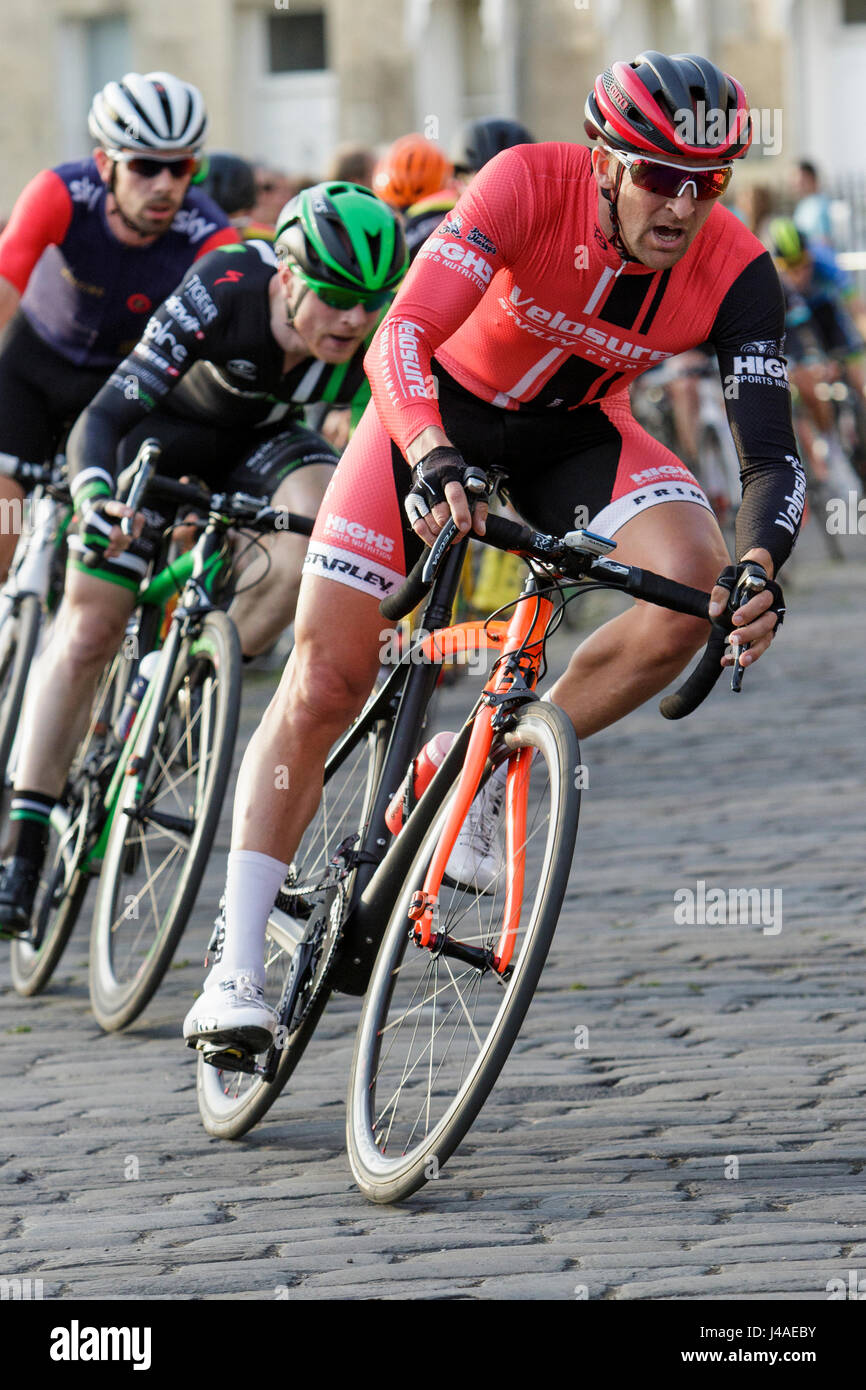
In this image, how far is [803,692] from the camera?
10.5 m

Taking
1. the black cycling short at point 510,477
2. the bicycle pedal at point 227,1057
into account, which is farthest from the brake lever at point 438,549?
the bicycle pedal at point 227,1057

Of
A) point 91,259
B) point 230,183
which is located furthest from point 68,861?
point 230,183

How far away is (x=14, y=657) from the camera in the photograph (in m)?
6.63

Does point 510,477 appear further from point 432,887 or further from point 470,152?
point 470,152

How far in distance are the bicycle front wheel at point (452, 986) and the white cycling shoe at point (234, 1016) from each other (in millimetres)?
266

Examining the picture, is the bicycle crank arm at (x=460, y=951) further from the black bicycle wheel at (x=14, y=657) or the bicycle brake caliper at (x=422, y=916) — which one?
the black bicycle wheel at (x=14, y=657)

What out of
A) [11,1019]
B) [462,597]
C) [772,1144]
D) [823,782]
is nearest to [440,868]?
[772,1144]

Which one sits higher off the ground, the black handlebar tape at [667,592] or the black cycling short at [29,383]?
the black cycling short at [29,383]

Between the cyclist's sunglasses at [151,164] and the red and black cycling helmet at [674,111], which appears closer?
the red and black cycling helmet at [674,111]

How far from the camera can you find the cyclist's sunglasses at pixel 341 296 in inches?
199

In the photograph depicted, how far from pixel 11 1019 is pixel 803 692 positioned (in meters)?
5.78
